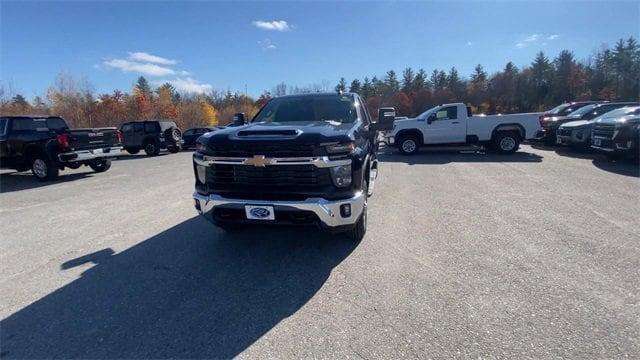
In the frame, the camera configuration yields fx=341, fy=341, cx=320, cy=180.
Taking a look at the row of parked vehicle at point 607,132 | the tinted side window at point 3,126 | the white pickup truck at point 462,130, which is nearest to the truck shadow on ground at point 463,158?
the white pickup truck at point 462,130

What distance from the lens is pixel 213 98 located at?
8269cm

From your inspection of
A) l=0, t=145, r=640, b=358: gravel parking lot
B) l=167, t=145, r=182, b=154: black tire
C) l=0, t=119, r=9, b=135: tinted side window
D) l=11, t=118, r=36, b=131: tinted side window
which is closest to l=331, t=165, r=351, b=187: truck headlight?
l=0, t=145, r=640, b=358: gravel parking lot

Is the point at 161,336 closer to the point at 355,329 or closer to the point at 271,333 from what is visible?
the point at 271,333

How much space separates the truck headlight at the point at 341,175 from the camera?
358 centimetres

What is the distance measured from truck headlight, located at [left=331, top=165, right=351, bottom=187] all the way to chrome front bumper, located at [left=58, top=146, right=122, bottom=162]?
9.78 meters

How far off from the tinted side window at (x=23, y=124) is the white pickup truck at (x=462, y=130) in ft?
41.0

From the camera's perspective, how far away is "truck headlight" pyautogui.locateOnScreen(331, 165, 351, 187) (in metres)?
3.58

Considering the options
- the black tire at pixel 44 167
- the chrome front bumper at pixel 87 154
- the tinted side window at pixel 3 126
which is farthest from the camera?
the tinted side window at pixel 3 126

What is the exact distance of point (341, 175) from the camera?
3.62 m

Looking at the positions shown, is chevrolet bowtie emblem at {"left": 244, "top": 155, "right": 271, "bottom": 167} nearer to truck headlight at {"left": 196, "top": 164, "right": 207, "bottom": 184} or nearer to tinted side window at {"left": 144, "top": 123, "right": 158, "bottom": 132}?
truck headlight at {"left": 196, "top": 164, "right": 207, "bottom": 184}

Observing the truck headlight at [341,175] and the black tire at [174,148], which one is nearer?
the truck headlight at [341,175]

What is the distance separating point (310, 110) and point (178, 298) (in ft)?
10.8

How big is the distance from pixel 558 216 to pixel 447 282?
3153mm

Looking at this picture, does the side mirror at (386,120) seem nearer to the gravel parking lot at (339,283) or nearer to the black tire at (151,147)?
the gravel parking lot at (339,283)
